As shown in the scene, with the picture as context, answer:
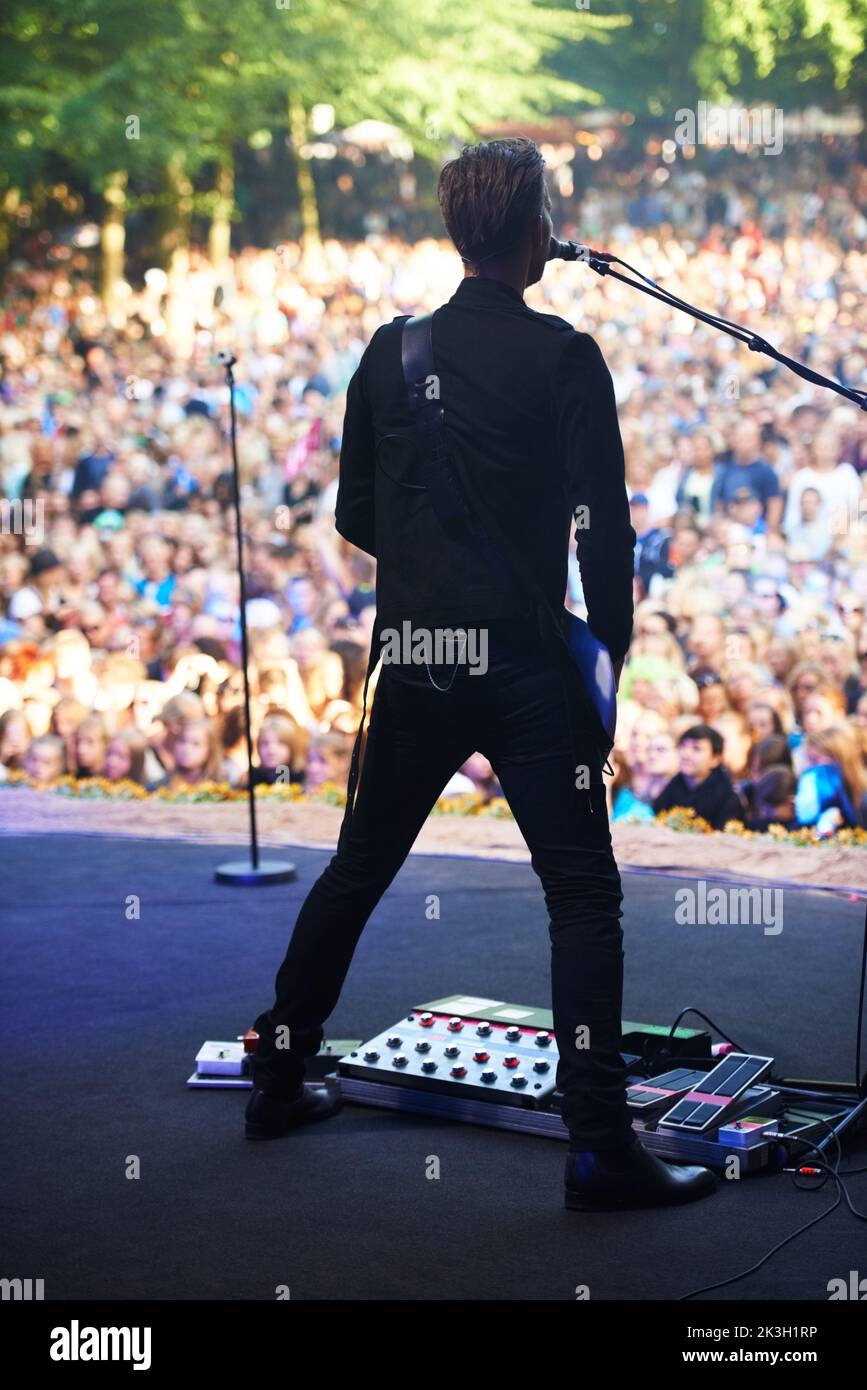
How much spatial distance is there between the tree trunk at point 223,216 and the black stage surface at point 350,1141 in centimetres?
611

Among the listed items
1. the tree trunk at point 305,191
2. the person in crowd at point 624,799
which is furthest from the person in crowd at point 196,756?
the tree trunk at point 305,191

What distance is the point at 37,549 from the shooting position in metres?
9.09

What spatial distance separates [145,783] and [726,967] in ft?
14.0

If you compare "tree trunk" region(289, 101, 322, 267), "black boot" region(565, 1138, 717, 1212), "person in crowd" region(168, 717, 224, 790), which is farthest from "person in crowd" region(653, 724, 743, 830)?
"tree trunk" region(289, 101, 322, 267)

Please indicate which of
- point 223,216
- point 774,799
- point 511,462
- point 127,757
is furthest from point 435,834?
point 223,216

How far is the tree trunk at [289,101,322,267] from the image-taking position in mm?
10266

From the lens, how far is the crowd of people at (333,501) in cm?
706

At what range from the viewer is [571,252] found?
2.77 meters

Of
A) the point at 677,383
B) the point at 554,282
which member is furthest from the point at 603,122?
the point at 677,383

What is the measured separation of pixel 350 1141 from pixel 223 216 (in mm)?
8448

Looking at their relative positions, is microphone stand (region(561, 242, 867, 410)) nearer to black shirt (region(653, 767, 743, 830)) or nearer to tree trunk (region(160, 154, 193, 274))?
black shirt (region(653, 767, 743, 830))

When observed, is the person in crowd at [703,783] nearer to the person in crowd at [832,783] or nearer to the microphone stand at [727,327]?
the person in crowd at [832,783]

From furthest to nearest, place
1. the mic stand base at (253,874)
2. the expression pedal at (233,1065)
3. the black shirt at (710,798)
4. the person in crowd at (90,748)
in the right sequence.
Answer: the person in crowd at (90,748) < the black shirt at (710,798) < the mic stand base at (253,874) < the expression pedal at (233,1065)
